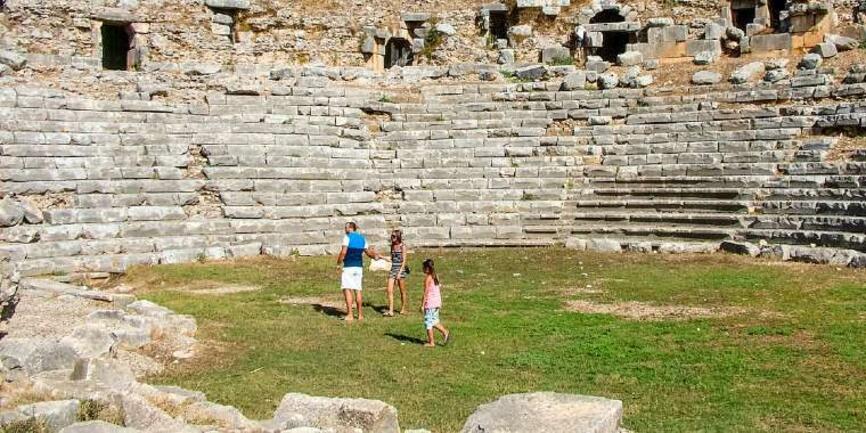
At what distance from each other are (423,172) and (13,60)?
940 cm

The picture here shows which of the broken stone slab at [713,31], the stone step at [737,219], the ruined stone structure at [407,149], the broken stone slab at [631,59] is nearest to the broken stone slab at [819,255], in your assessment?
the ruined stone structure at [407,149]

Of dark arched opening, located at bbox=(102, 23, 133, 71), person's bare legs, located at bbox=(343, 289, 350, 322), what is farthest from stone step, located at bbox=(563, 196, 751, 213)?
dark arched opening, located at bbox=(102, 23, 133, 71)

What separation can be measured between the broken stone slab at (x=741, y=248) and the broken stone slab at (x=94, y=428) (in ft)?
38.7

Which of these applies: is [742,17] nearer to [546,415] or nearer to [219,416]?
[546,415]

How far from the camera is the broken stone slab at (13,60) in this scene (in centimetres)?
2042

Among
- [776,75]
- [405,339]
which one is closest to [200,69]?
[776,75]

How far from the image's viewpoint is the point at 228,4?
2520 centimetres

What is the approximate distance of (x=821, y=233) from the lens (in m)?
14.8

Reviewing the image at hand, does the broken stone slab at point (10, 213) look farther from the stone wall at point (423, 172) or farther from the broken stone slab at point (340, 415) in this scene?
the broken stone slab at point (340, 415)

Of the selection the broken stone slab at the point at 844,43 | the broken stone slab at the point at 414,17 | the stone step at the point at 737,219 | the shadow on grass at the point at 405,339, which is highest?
the broken stone slab at the point at 414,17

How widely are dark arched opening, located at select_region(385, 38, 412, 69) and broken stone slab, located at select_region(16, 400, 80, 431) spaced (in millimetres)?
21322

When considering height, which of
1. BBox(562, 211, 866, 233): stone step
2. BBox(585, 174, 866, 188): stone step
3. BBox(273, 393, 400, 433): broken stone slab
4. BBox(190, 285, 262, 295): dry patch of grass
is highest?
BBox(585, 174, 866, 188): stone step

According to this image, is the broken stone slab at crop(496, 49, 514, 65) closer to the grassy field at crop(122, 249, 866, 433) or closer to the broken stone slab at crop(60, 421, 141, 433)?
the grassy field at crop(122, 249, 866, 433)

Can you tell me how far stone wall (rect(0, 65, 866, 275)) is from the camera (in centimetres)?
1582
